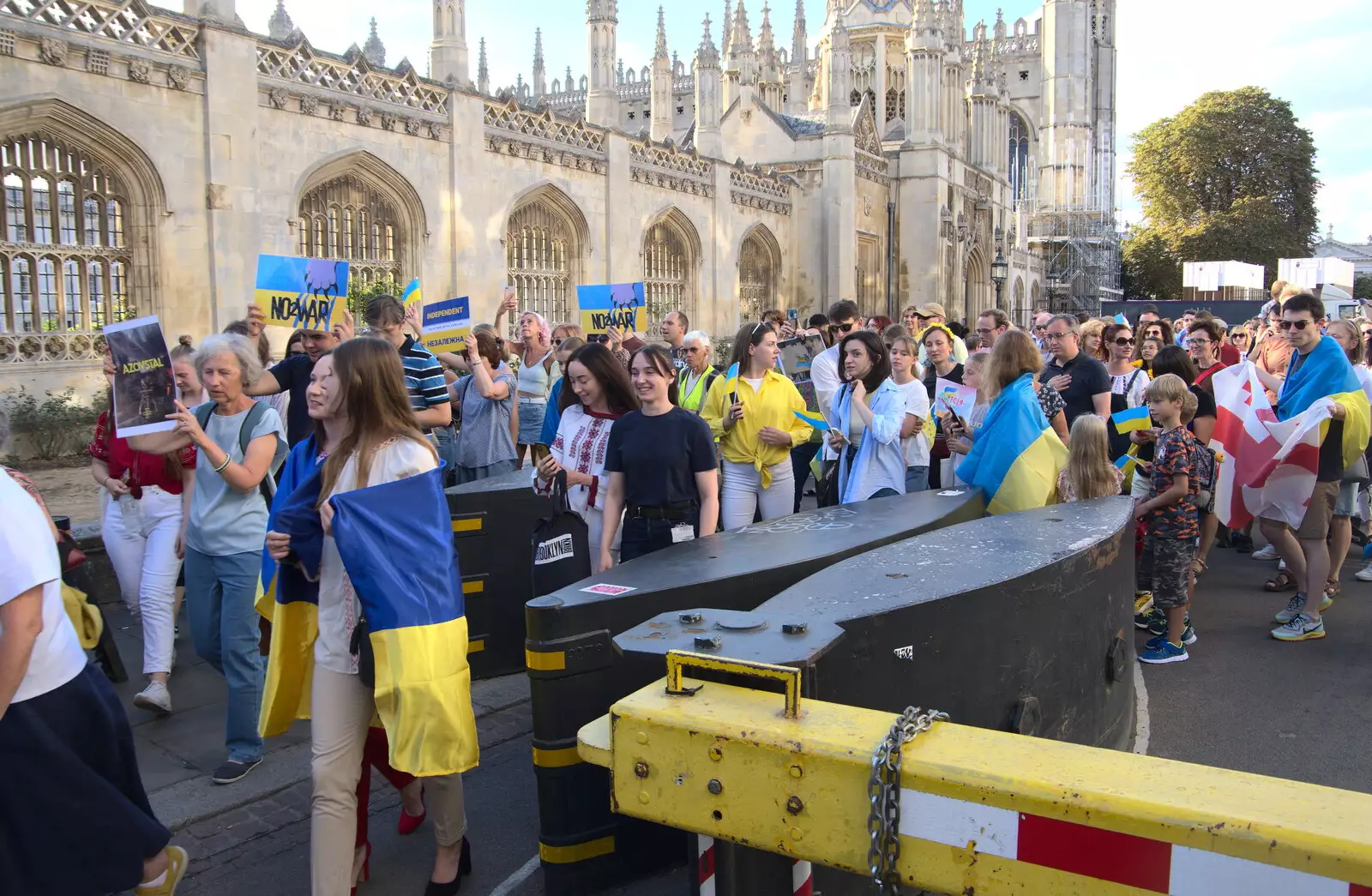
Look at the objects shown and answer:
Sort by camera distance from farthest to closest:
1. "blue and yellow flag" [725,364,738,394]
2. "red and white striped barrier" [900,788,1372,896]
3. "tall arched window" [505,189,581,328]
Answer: "tall arched window" [505,189,581,328], "blue and yellow flag" [725,364,738,394], "red and white striped barrier" [900,788,1372,896]

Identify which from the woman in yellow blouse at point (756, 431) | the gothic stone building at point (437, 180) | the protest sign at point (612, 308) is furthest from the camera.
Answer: the gothic stone building at point (437, 180)

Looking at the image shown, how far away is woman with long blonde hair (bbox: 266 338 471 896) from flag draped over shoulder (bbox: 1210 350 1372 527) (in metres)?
5.95

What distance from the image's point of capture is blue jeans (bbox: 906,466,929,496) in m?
6.73

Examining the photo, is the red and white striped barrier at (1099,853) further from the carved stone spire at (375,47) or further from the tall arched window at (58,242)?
the carved stone spire at (375,47)

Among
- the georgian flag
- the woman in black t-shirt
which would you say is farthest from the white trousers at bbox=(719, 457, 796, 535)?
the georgian flag

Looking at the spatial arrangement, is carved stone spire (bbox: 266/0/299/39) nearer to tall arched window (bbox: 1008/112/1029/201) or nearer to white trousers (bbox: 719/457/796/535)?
white trousers (bbox: 719/457/796/535)

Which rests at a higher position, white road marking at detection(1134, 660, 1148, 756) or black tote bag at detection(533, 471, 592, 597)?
black tote bag at detection(533, 471, 592, 597)

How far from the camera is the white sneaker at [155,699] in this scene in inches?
202

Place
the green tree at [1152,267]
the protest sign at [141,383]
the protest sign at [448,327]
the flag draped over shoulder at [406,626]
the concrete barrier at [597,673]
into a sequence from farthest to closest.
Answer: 1. the green tree at [1152,267]
2. the protest sign at [448,327]
3. the protest sign at [141,383]
4. the concrete barrier at [597,673]
5. the flag draped over shoulder at [406,626]

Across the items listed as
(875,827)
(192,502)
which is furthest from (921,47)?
(875,827)

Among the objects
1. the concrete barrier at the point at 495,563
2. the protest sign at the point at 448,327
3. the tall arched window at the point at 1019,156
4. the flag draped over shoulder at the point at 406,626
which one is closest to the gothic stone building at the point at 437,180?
the protest sign at the point at 448,327

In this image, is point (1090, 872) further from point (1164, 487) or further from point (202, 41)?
point (202, 41)

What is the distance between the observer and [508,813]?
4.20m

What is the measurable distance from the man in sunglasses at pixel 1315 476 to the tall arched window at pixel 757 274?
73.0ft
